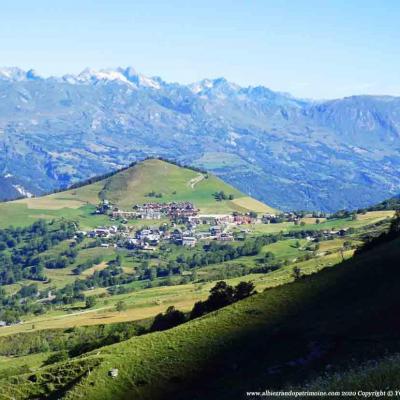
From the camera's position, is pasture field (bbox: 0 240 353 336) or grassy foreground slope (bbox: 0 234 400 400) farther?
pasture field (bbox: 0 240 353 336)

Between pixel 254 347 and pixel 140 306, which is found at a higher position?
pixel 254 347

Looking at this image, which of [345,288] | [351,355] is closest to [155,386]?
[351,355]

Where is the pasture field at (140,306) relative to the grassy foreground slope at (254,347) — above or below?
below

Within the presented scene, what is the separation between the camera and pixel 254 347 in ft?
197

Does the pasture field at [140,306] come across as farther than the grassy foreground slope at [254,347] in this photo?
Yes

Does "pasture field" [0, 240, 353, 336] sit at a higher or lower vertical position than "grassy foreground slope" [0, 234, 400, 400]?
lower

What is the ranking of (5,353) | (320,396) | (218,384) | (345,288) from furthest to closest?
(5,353) → (345,288) → (218,384) → (320,396)

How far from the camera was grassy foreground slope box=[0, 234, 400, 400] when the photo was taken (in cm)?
5278

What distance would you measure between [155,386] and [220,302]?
114 ft

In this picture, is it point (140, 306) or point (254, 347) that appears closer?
point (254, 347)

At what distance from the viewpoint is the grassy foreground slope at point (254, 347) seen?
173 ft

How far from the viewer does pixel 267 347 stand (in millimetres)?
59500

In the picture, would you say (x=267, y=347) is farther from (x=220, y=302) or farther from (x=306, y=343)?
(x=220, y=302)

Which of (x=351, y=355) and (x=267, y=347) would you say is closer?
(x=351, y=355)
